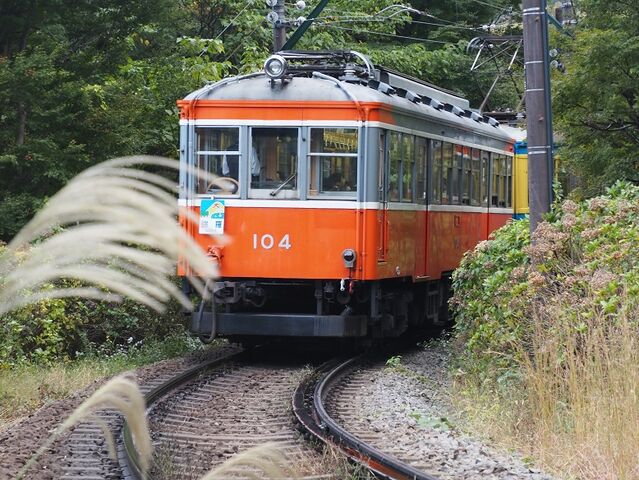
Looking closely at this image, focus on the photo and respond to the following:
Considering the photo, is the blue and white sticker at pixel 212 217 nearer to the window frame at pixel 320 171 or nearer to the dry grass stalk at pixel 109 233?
the window frame at pixel 320 171

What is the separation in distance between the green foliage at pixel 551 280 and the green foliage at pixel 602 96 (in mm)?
6582

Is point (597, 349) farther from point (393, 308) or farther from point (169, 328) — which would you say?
point (169, 328)

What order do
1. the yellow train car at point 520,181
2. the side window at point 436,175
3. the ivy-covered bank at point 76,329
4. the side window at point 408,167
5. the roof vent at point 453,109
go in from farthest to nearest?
the yellow train car at point 520,181
the roof vent at point 453,109
the side window at point 436,175
the side window at point 408,167
the ivy-covered bank at point 76,329

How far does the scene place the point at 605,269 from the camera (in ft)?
25.9

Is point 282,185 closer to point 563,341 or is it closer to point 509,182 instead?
point 563,341

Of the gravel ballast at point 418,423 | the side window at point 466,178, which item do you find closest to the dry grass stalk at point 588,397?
the gravel ballast at point 418,423

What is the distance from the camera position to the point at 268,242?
1171 centimetres

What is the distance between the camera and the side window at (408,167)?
1260 cm

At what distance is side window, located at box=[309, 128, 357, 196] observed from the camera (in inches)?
457

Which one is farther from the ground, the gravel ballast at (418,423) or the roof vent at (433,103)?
the roof vent at (433,103)

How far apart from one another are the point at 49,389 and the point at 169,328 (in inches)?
187

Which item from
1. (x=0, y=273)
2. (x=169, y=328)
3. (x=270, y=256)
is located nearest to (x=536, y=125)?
(x=270, y=256)

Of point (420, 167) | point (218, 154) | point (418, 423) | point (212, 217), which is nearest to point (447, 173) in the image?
point (420, 167)

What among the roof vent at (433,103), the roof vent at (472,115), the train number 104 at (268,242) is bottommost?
the train number 104 at (268,242)
